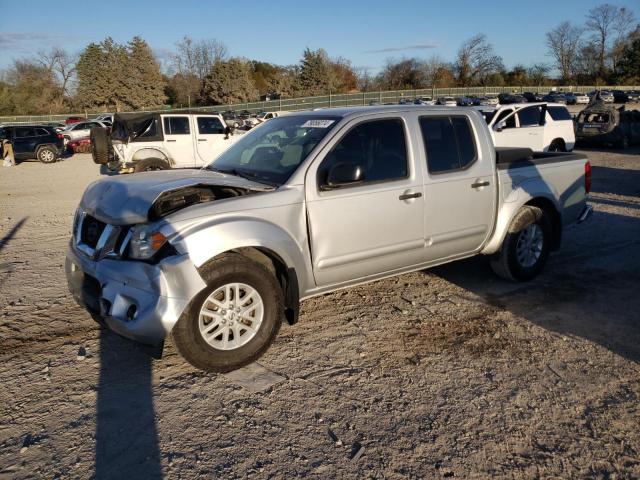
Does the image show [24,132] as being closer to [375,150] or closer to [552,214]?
[375,150]

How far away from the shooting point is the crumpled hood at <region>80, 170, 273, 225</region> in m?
3.61

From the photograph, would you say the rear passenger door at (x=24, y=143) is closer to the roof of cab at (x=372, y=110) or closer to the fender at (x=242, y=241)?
the roof of cab at (x=372, y=110)

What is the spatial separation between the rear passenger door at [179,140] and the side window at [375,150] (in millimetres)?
10253

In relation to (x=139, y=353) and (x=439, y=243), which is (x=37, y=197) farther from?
(x=439, y=243)

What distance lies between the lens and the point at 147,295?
11.1 feet

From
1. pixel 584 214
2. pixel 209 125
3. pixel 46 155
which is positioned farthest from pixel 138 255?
pixel 46 155

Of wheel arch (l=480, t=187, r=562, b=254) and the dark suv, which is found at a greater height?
the dark suv

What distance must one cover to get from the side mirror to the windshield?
29cm

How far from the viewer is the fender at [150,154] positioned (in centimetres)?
1350

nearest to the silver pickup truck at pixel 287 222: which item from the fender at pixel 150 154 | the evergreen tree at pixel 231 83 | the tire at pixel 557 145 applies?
the fender at pixel 150 154

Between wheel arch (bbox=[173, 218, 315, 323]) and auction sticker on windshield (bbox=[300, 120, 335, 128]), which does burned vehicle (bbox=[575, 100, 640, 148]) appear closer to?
auction sticker on windshield (bbox=[300, 120, 335, 128])

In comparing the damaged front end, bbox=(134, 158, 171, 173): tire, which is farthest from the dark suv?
the damaged front end

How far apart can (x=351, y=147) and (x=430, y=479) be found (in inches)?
104

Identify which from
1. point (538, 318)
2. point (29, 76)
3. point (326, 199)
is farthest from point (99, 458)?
point (29, 76)
